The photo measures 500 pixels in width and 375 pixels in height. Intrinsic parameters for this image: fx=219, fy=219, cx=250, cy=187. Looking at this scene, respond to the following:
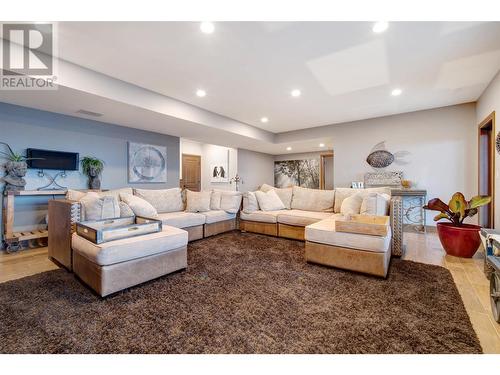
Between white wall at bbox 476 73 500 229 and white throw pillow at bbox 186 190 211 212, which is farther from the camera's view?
white throw pillow at bbox 186 190 211 212

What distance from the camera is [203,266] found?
100 inches

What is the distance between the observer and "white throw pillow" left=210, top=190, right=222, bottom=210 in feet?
14.0

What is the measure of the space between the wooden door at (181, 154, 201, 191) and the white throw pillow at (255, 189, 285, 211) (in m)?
3.88

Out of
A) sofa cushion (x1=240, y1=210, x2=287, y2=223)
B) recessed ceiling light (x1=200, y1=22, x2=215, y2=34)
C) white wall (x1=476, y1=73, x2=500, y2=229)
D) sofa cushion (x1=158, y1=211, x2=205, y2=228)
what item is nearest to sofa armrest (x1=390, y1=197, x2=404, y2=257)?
white wall (x1=476, y1=73, x2=500, y2=229)

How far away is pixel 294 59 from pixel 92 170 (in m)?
3.78

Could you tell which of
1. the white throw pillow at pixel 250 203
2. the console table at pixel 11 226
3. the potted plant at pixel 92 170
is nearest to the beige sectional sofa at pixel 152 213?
the white throw pillow at pixel 250 203

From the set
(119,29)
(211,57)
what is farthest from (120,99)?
(211,57)

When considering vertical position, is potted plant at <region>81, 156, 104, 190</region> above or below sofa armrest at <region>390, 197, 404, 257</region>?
above

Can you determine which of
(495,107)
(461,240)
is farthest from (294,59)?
(461,240)

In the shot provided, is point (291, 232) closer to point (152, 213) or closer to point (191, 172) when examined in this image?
point (152, 213)

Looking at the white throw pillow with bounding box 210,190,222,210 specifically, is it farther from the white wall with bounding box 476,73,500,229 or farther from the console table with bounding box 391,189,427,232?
the white wall with bounding box 476,73,500,229

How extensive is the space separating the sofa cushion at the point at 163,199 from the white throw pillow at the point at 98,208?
1053 mm

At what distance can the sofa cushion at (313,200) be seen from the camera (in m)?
4.09

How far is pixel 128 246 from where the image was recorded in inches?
77.3
